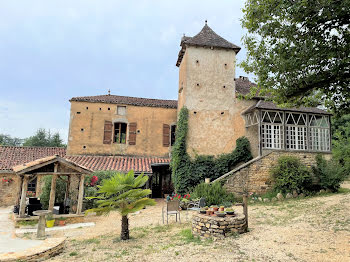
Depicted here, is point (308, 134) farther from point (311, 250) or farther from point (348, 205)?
point (311, 250)

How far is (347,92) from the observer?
6840 millimetres

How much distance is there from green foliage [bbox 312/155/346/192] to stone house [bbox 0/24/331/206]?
53 centimetres

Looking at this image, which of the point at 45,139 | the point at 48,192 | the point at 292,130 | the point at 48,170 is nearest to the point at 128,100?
the point at 48,192

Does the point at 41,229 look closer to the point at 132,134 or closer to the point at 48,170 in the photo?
the point at 48,170

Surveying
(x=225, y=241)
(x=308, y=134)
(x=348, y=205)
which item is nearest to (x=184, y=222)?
(x=225, y=241)

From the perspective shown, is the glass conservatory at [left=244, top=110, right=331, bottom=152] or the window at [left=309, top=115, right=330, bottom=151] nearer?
the glass conservatory at [left=244, top=110, right=331, bottom=152]

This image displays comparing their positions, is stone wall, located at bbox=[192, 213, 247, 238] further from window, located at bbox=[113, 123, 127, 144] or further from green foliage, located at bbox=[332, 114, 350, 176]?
green foliage, located at bbox=[332, 114, 350, 176]

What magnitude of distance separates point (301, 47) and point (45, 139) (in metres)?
34.4

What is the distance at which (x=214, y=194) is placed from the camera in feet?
37.7

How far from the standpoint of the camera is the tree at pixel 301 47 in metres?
5.97

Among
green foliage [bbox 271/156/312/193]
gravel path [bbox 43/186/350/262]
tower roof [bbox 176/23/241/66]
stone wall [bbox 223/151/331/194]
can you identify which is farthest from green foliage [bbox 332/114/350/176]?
gravel path [bbox 43/186/350/262]

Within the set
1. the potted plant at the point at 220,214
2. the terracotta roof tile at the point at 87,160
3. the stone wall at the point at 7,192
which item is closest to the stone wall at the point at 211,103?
the terracotta roof tile at the point at 87,160

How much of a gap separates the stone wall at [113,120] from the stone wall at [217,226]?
10050 millimetres

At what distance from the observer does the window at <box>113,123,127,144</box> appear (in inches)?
651
